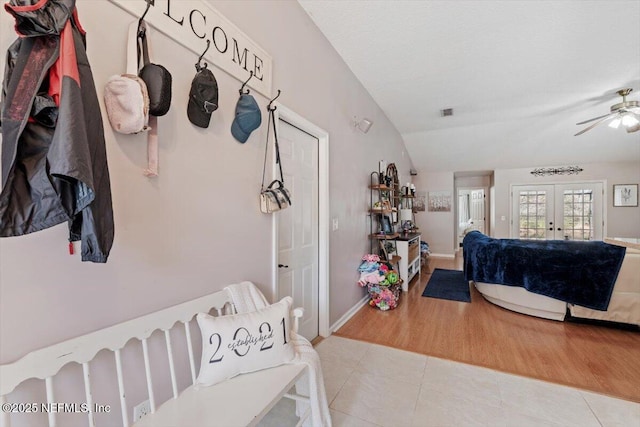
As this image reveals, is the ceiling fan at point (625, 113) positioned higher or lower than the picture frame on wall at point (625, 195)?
higher

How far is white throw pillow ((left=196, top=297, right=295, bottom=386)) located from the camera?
1264mm

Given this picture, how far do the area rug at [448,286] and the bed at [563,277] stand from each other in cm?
50

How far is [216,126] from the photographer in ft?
5.07

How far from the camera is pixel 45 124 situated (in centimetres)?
81

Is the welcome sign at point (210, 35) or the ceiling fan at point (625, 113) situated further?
the ceiling fan at point (625, 113)

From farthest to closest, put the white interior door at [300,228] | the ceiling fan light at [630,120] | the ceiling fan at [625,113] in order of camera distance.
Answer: the ceiling fan light at [630,120], the ceiling fan at [625,113], the white interior door at [300,228]

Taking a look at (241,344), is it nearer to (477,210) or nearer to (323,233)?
(323,233)

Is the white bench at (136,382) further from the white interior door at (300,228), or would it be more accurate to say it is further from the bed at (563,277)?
the bed at (563,277)

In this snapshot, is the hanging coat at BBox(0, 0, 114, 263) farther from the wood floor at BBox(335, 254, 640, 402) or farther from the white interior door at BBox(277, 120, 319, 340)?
the wood floor at BBox(335, 254, 640, 402)

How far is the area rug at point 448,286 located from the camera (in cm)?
414

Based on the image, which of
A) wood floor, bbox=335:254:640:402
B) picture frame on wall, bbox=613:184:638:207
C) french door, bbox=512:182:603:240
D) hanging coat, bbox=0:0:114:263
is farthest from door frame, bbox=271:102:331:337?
picture frame on wall, bbox=613:184:638:207

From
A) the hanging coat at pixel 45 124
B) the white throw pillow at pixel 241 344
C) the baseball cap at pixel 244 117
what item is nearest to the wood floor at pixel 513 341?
the white throw pillow at pixel 241 344

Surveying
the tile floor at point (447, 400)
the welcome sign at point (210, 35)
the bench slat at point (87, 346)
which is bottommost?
the tile floor at point (447, 400)

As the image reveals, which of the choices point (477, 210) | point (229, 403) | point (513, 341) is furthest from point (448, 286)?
point (477, 210)
